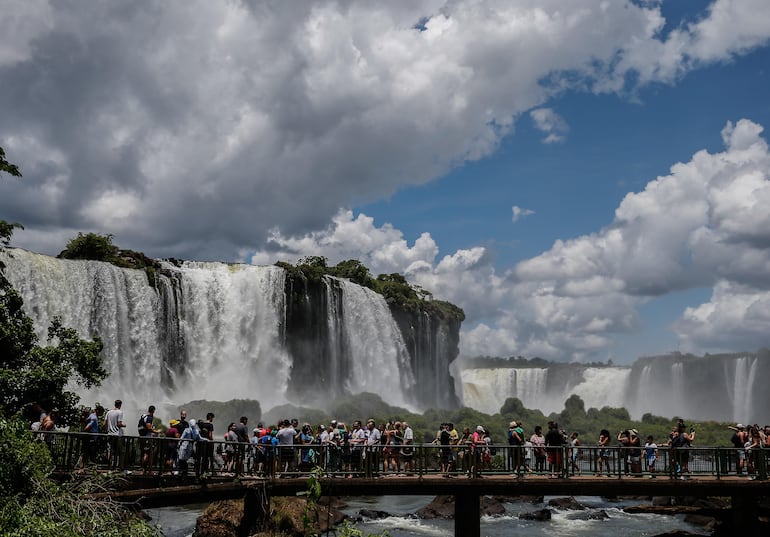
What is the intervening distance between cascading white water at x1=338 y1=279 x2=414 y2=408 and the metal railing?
40413mm

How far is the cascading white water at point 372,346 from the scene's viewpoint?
61125 millimetres

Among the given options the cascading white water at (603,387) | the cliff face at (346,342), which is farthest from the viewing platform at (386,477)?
the cascading white water at (603,387)

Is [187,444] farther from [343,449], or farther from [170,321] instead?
[170,321]

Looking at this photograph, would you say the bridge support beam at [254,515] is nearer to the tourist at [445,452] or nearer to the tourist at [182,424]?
the tourist at [182,424]

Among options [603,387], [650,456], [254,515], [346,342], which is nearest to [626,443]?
[650,456]

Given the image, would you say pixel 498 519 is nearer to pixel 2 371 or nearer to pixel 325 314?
pixel 2 371

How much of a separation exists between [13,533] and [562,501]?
25.8 m

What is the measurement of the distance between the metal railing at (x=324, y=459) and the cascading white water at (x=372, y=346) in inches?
1591

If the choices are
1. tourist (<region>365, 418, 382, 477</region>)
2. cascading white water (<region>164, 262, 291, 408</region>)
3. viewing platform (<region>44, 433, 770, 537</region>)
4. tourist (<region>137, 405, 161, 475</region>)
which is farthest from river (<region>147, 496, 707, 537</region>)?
cascading white water (<region>164, 262, 291, 408</region>)

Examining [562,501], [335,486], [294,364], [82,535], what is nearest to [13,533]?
[82,535]

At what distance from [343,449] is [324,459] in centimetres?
50

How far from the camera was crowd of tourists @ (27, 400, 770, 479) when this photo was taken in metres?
15.8

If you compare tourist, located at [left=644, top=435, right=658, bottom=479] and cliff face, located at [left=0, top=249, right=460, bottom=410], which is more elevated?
cliff face, located at [left=0, top=249, right=460, bottom=410]

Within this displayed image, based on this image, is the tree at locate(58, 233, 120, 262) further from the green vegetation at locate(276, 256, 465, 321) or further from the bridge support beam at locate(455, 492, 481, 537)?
the bridge support beam at locate(455, 492, 481, 537)
